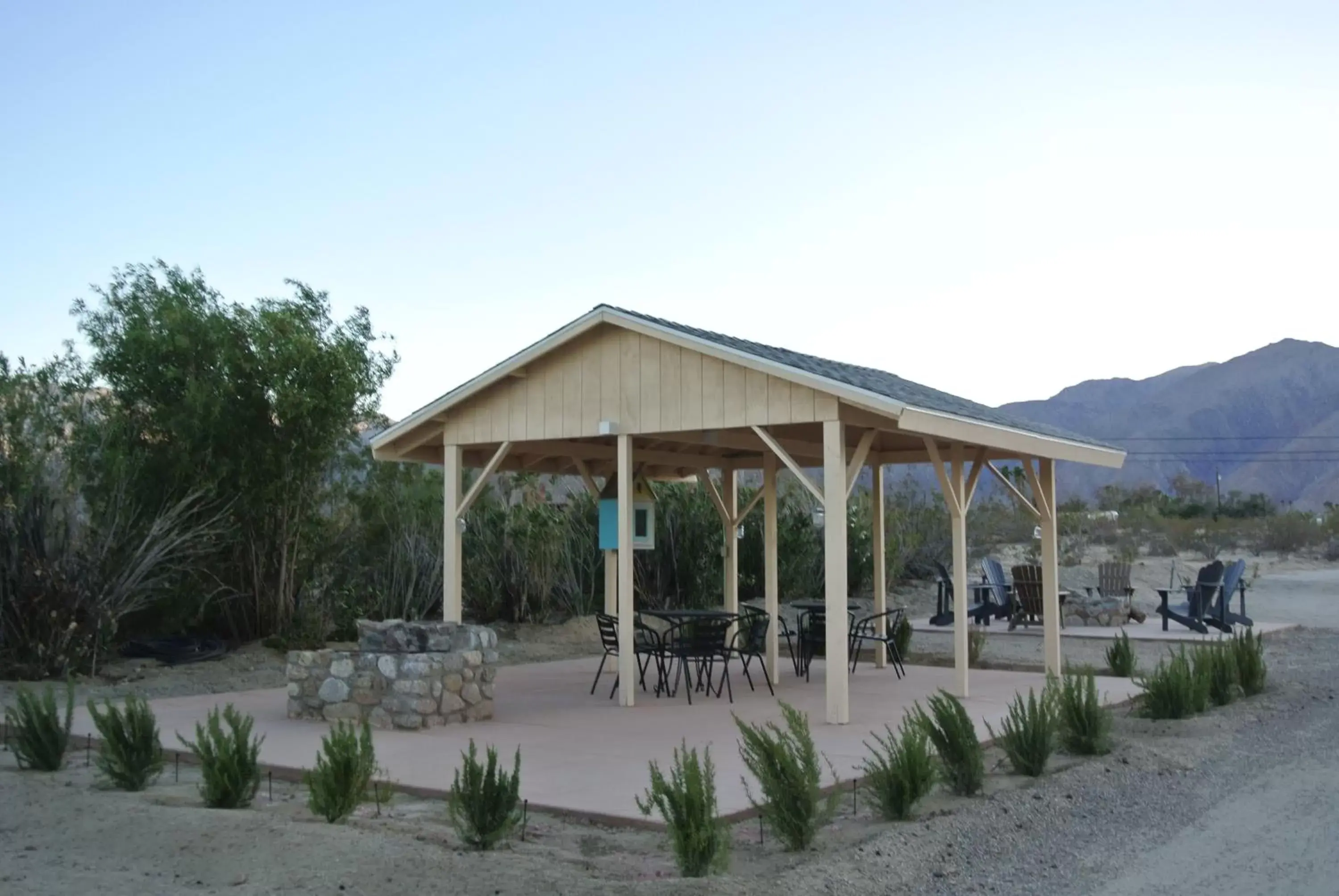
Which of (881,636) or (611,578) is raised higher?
(611,578)

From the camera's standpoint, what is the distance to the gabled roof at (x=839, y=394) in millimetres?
9180

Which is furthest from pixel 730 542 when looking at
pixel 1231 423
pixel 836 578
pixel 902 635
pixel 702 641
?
pixel 1231 423

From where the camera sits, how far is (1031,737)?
700 cm

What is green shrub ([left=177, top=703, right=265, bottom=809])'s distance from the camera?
241 inches

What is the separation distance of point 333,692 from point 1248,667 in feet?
25.0

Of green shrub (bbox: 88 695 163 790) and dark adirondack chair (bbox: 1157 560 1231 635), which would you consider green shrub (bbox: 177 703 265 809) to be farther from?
dark adirondack chair (bbox: 1157 560 1231 635)

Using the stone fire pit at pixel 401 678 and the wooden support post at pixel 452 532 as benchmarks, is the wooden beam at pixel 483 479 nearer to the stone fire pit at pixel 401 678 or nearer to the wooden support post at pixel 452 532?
the wooden support post at pixel 452 532

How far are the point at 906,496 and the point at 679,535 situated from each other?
8484mm

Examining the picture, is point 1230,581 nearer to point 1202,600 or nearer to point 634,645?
point 1202,600

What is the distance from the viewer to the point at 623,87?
1377 centimetres

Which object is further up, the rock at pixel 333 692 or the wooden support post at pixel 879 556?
the wooden support post at pixel 879 556

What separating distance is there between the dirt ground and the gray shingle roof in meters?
3.16

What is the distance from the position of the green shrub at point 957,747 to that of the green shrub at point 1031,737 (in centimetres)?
56

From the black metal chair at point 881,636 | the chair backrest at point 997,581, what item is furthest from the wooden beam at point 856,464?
the chair backrest at point 997,581
